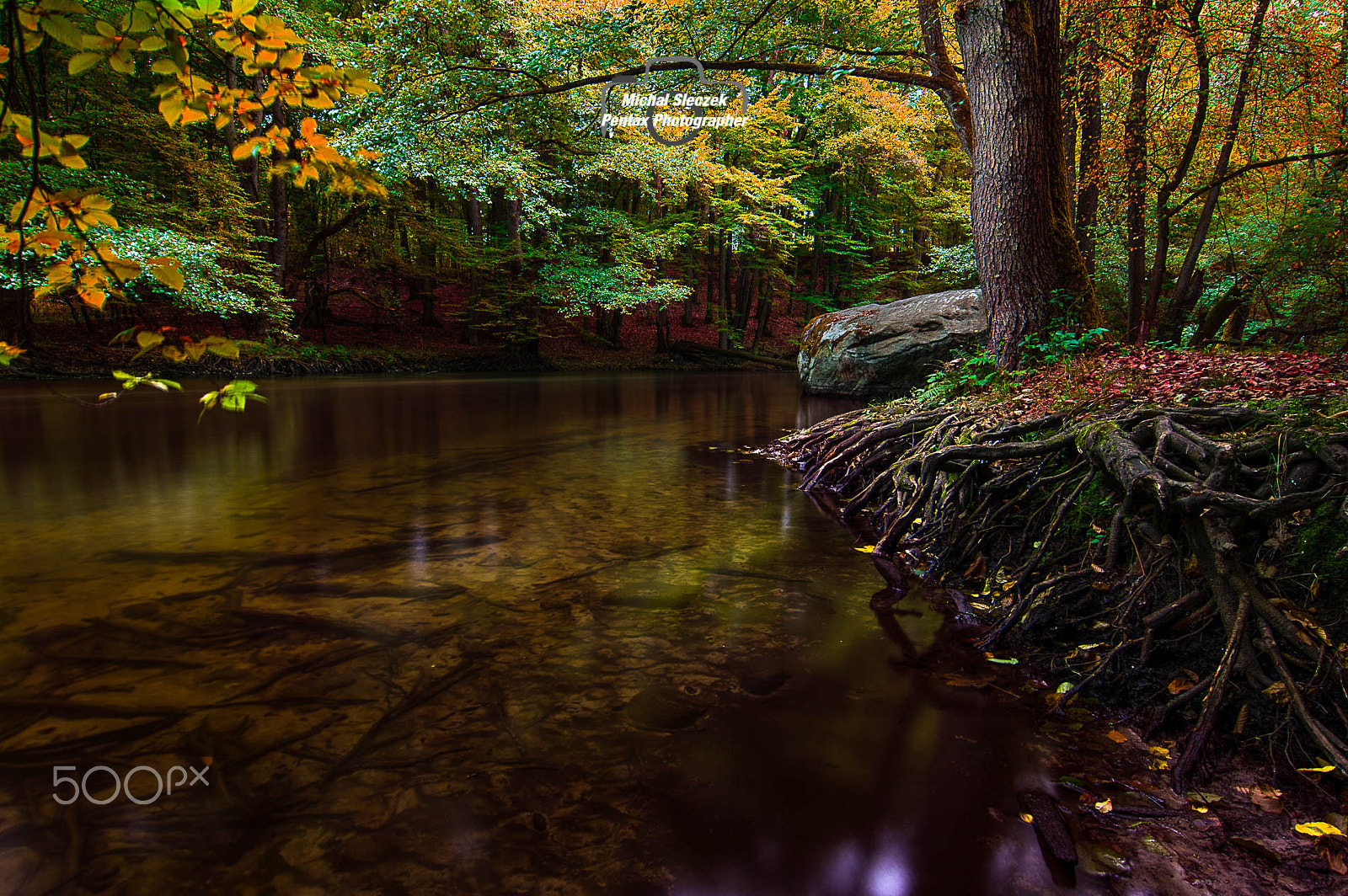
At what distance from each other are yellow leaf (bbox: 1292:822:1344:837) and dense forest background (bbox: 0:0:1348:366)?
270 cm

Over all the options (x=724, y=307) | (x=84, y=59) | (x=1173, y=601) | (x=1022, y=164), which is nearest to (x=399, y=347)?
(x=724, y=307)

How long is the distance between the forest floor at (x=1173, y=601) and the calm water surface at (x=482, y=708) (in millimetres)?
272

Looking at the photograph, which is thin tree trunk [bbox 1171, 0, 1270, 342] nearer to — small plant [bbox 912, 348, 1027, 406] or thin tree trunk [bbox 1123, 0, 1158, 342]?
thin tree trunk [bbox 1123, 0, 1158, 342]

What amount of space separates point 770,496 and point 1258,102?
7.52 meters

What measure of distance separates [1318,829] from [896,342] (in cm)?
1174

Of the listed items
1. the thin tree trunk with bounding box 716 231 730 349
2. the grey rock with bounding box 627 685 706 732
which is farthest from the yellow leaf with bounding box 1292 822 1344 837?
the thin tree trunk with bounding box 716 231 730 349

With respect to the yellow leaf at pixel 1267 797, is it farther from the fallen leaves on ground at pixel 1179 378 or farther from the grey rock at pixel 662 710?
the fallen leaves on ground at pixel 1179 378

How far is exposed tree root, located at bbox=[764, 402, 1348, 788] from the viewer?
1854mm

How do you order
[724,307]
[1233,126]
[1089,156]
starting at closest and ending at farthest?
[1233,126]
[1089,156]
[724,307]

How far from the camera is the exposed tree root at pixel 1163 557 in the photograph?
6.08ft

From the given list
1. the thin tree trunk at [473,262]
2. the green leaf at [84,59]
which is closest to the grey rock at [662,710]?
the green leaf at [84,59]

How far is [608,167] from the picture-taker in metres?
17.5

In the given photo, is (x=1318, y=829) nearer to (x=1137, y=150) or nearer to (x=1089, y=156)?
(x=1137, y=150)

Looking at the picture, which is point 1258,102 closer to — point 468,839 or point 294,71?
point 294,71
